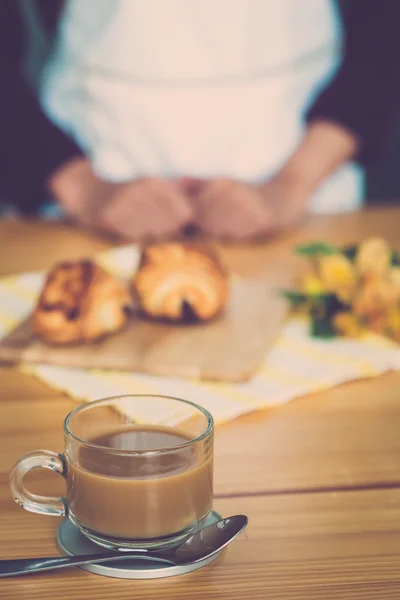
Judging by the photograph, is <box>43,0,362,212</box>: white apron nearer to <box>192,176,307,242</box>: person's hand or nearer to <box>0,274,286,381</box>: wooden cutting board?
<box>192,176,307,242</box>: person's hand

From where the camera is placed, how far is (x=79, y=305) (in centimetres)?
87

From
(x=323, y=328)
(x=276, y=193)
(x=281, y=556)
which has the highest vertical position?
(x=281, y=556)

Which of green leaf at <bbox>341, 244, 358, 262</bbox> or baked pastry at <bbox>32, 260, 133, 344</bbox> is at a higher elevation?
baked pastry at <bbox>32, 260, 133, 344</bbox>

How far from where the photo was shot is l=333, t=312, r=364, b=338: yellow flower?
2.90 ft

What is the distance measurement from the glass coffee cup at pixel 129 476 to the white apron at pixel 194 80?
118 cm

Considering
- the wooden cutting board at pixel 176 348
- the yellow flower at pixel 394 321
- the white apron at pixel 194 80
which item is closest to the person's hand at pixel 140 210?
the white apron at pixel 194 80

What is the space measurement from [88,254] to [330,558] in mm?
844

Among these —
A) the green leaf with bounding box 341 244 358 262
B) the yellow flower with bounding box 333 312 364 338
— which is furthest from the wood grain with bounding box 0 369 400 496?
the green leaf with bounding box 341 244 358 262

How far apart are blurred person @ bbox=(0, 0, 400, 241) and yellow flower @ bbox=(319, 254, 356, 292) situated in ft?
1.91

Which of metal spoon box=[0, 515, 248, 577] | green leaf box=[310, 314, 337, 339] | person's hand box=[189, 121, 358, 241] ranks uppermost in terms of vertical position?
metal spoon box=[0, 515, 248, 577]

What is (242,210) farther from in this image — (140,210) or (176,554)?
(176,554)

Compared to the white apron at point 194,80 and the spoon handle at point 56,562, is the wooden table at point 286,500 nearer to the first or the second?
the spoon handle at point 56,562

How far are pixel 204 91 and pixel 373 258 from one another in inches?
31.5

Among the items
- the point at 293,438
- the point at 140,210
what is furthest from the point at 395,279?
the point at 140,210
